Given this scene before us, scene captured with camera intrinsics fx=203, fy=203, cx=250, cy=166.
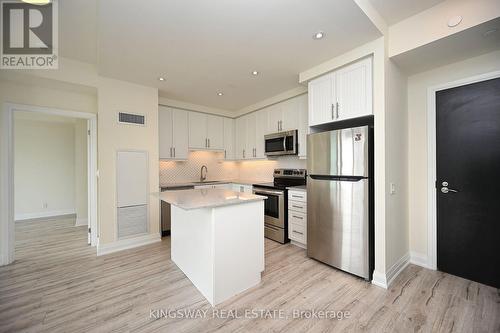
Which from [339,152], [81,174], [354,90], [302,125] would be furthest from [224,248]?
[81,174]

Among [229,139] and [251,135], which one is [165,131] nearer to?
[229,139]

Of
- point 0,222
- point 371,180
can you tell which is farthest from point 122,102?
point 371,180

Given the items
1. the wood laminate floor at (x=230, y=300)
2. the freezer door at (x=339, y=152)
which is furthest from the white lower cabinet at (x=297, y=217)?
the freezer door at (x=339, y=152)

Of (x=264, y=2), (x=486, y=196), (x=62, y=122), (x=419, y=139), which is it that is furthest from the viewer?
(x=62, y=122)

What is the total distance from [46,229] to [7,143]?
237 centimetres

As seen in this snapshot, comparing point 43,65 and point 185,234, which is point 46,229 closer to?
point 43,65

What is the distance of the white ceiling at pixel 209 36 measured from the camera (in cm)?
179

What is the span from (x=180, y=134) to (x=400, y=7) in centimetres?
384

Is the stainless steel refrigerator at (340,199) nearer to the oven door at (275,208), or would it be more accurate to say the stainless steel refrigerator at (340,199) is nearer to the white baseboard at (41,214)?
the oven door at (275,208)

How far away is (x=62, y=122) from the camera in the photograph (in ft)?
17.5

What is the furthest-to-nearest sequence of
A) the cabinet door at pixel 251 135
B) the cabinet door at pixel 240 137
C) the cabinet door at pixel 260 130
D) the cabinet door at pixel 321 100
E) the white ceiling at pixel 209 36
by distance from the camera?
the cabinet door at pixel 240 137, the cabinet door at pixel 251 135, the cabinet door at pixel 260 130, the cabinet door at pixel 321 100, the white ceiling at pixel 209 36

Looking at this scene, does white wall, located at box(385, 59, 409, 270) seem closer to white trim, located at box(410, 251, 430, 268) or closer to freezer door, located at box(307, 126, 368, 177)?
white trim, located at box(410, 251, 430, 268)

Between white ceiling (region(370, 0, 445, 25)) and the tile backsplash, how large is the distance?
7.90 ft

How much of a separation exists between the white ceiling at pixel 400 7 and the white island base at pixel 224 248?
2280mm
